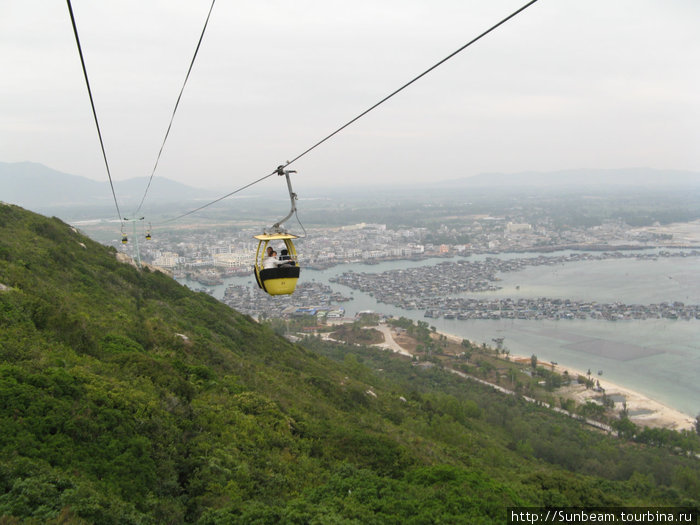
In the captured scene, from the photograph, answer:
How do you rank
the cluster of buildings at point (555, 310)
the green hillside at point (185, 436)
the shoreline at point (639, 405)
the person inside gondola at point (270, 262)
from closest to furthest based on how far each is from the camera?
the green hillside at point (185, 436) → the person inside gondola at point (270, 262) → the shoreline at point (639, 405) → the cluster of buildings at point (555, 310)

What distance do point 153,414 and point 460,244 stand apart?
66.4 metres

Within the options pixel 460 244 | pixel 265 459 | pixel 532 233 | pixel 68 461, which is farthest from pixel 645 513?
pixel 532 233

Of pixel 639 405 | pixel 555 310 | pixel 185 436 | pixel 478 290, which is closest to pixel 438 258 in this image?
pixel 478 290

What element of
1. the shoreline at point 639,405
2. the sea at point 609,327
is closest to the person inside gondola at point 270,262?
the shoreline at point 639,405

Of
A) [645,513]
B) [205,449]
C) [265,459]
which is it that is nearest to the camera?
[205,449]

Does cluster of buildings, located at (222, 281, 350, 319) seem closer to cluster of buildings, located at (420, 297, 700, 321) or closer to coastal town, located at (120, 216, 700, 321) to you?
coastal town, located at (120, 216, 700, 321)

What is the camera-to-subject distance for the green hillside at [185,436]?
3729 mm

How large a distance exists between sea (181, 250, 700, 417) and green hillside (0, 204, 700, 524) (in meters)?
12.0

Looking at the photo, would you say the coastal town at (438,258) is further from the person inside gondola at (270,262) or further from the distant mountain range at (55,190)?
the distant mountain range at (55,190)

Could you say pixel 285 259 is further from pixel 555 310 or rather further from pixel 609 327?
pixel 555 310

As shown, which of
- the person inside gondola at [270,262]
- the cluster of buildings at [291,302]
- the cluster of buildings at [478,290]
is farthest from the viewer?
the cluster of buildings at [291,302]

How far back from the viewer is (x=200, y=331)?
1082 centimetres

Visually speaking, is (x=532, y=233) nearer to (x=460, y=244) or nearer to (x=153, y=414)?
(x=460, y=244)

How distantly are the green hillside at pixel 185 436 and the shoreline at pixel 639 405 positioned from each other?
263 inches
